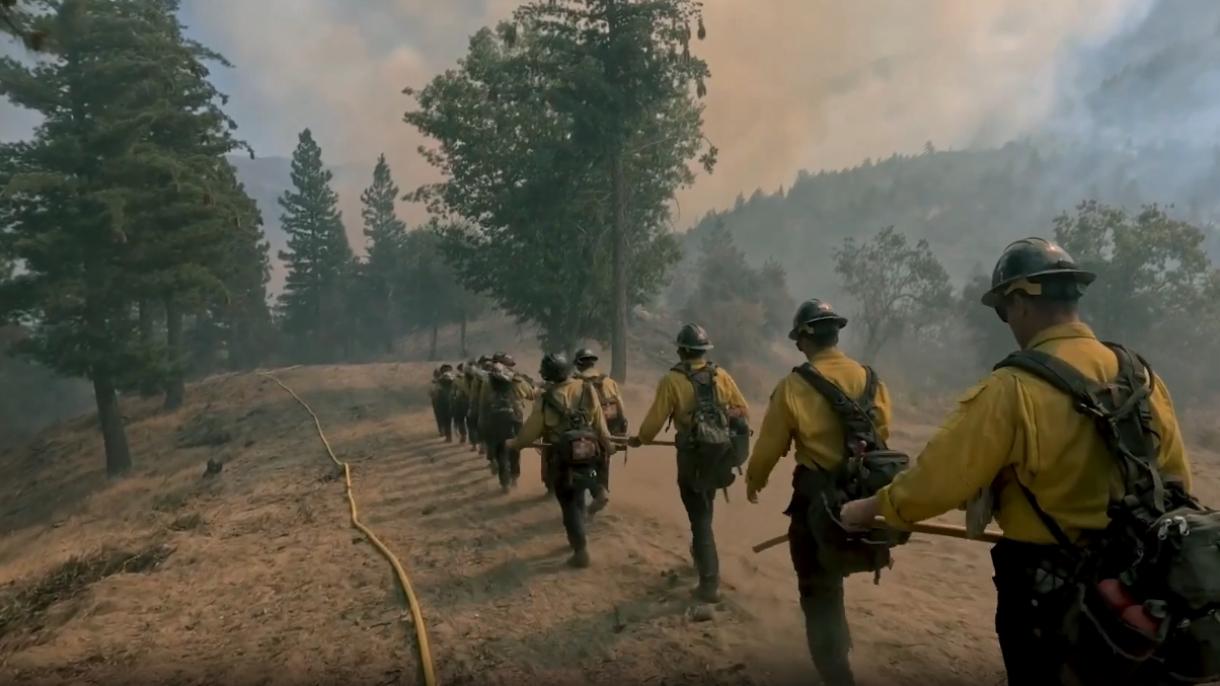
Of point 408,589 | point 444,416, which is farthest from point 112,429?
point 408,589

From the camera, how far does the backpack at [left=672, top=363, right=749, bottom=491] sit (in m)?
6.77

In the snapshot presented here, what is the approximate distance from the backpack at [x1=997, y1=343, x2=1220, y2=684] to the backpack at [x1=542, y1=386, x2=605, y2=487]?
5.44m

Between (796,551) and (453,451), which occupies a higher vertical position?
(796,551)

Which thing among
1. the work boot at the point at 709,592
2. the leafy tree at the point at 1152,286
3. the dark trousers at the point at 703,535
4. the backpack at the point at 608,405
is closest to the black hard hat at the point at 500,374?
the backpack at the point at 608,405

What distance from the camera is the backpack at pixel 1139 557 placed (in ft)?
7.52

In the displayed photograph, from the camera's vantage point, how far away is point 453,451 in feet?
56.2

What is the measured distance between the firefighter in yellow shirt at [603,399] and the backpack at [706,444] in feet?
9.49

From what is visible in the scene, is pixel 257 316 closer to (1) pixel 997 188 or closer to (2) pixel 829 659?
(2) pixel 829 659

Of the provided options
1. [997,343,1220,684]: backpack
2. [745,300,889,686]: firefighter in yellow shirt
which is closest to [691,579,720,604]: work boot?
[745,300,889,686]: firefighter in yellow shirt

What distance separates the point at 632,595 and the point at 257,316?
225ft

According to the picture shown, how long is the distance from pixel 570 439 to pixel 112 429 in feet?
73.4

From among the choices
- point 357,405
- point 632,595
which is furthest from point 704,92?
point 632,595

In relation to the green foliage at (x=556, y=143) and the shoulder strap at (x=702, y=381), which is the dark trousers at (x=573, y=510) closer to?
the shoulder strap at (x=702, y=381)

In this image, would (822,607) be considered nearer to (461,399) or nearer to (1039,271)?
(1039,271)
